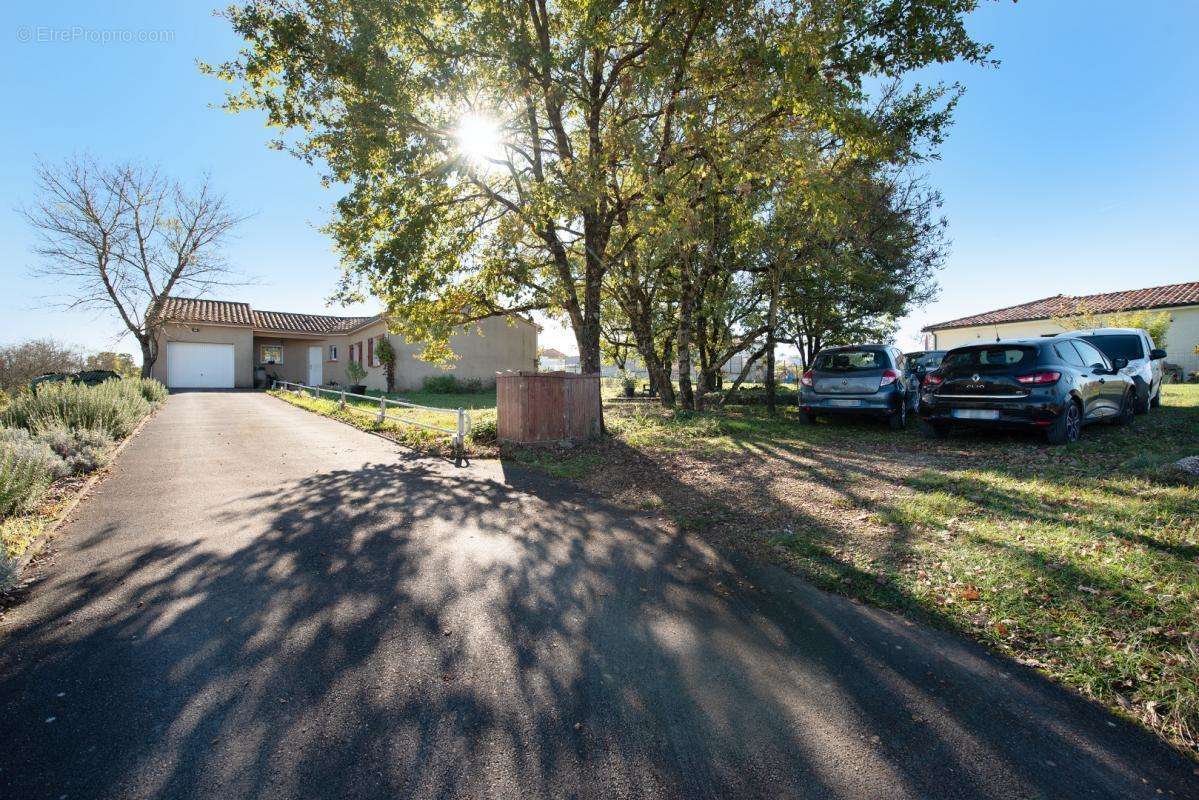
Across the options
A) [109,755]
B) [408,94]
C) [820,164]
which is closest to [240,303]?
[408,94]

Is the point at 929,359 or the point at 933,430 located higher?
the point at 929,359

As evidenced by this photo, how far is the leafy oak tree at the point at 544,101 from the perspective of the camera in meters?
7.35

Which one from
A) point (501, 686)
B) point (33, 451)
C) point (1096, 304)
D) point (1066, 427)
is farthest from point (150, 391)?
point (1096, 304)

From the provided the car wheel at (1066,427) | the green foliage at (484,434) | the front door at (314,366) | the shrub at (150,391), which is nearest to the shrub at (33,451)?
the green foliage at (484,434)

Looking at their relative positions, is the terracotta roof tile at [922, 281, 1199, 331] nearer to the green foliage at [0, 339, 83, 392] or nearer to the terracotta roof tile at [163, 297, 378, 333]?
the terracotta roof tile at [163, 297, 378, 333]

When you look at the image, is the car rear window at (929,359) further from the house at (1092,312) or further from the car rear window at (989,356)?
the house at (1092,312)

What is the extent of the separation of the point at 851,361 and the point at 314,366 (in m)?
30.0

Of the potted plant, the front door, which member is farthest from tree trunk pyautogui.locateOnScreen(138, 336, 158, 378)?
the potted plant

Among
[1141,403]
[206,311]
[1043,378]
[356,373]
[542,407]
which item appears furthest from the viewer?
[206,311]

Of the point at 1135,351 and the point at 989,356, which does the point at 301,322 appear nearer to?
the point at 989,356

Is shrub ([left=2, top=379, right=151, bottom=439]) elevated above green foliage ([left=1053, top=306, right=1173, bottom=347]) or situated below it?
below

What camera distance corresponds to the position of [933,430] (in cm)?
881

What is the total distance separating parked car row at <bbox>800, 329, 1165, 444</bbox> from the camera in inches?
285

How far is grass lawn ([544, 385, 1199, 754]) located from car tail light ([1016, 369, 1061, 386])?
924mm
